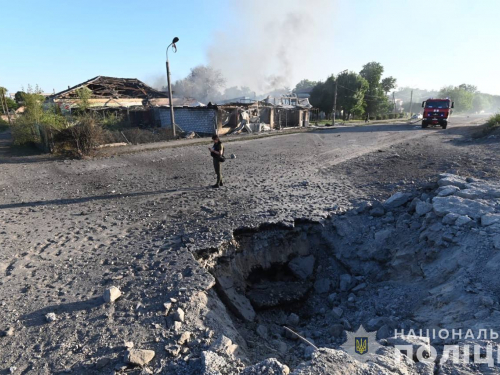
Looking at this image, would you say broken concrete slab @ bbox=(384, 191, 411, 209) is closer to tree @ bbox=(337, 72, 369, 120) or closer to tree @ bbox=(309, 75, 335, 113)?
tree @ bbox=(337, 72, 369, 120)

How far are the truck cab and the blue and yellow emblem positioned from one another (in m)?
25.2

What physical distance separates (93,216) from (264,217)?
360 cm

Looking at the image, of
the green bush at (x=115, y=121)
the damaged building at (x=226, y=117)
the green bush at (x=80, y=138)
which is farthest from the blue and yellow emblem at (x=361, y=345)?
the green bush at (x=115, y=121)

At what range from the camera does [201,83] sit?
64812 mm

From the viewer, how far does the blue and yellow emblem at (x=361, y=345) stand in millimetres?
3107

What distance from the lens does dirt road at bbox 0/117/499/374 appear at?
3.13m

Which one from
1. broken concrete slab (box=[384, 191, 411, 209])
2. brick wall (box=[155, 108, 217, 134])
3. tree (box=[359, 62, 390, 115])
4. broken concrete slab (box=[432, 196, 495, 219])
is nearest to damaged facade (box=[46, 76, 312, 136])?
brick wall (box=[155, 108, 217, 134])

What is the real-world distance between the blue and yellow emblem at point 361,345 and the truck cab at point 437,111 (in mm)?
25167

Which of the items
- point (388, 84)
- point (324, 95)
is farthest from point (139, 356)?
point (388, 84)

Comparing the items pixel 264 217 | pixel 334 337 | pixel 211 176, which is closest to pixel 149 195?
pixel 211 176

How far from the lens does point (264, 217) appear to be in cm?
598

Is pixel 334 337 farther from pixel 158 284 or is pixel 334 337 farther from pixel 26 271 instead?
pixel 26 271

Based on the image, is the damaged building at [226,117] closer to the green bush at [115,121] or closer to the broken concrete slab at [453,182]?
the green bush at [115,121]

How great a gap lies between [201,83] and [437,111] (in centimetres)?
5076
